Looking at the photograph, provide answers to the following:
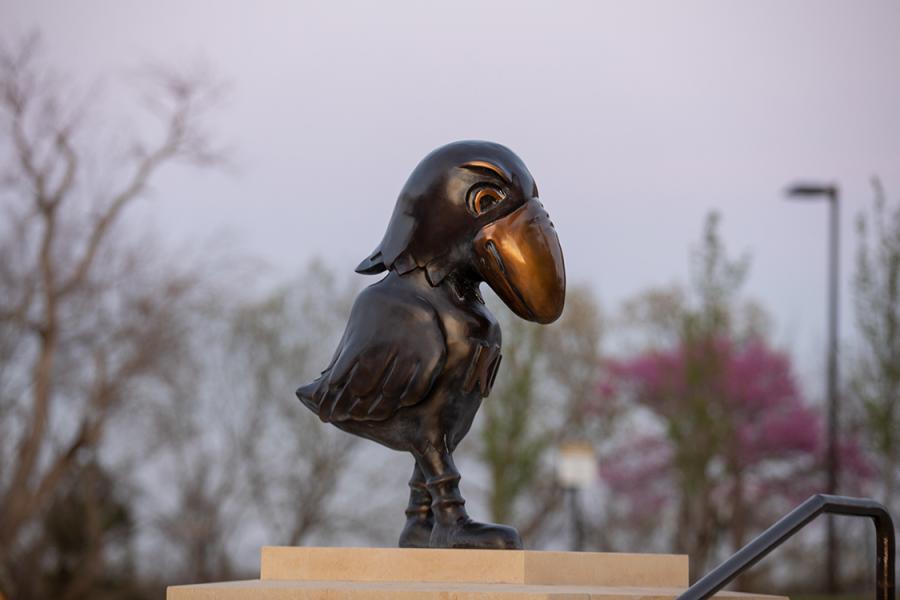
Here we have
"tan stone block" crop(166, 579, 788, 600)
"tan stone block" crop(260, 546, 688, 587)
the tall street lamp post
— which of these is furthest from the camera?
the tall street lamp post

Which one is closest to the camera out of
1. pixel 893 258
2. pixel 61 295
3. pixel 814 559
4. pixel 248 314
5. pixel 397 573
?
pixel 397 573

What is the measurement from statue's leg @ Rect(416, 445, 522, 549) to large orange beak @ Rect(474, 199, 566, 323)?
2.36ft

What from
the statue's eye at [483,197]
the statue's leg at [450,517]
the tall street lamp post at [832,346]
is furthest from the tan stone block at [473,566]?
the tall street lamp post at [832,346]

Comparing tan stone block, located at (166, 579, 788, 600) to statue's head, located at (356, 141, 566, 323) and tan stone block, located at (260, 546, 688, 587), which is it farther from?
statue's head, located at (356, 141, 566, 323)

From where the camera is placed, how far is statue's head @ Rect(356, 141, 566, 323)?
511 centimetres

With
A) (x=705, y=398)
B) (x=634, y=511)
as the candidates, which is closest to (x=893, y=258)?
(x=705, y=398)

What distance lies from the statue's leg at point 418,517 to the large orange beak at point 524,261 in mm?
880

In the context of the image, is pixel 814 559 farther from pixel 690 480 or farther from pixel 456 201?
pixel 456 201

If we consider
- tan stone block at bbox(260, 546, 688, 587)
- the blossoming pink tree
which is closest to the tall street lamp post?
the blossoming pink tree

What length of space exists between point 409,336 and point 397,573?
0.95 m

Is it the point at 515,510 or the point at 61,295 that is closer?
the point at 61,295

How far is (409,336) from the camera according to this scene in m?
5.09

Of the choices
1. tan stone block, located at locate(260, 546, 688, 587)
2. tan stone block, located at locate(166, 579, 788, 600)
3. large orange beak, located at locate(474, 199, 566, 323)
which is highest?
large orange beak, located at locate(474, 199, 566, 323)

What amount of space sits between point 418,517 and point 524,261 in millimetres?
1229
